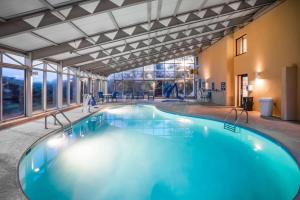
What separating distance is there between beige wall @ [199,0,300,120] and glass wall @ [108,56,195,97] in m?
12.3

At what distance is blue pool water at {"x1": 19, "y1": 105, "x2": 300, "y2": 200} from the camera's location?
3.33 m

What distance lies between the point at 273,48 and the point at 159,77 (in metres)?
16.1

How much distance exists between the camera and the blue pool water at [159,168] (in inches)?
131

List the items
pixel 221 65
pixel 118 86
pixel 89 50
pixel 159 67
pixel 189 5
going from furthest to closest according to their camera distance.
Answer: pixel 118 86, pixel 159 67, pixel 221 65, pixel 89 50, pixel 189 5

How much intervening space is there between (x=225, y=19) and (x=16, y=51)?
8.08 metres

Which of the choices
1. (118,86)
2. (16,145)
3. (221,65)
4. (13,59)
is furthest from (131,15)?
(118,86)

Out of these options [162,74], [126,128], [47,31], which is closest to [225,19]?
[126,128]

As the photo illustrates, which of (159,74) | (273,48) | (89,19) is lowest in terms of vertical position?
(273,48)

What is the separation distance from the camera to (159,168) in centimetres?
438

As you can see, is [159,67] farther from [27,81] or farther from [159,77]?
[27,81]

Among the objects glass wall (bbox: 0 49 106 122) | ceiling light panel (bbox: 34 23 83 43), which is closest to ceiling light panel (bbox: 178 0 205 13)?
ceiling light panel (bbox: 34 23 83 43)

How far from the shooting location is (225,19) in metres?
10.4

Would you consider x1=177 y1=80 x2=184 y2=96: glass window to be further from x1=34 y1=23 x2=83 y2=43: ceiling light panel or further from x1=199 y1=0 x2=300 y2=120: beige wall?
x1=34 y1=23 x2=83 y2=43: ceiling light panel

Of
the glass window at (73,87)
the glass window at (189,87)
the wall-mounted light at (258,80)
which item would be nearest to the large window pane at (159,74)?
the glass window at (189,87)
